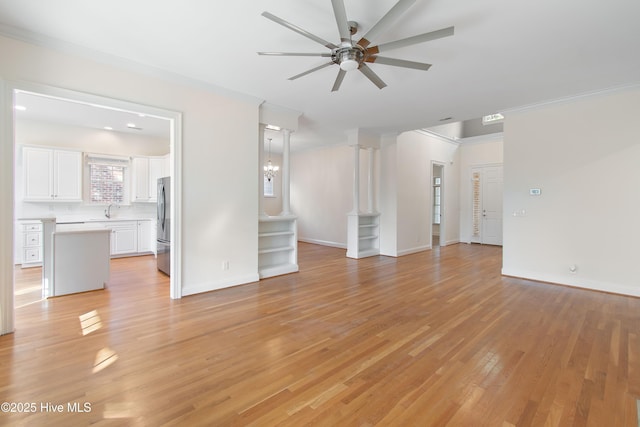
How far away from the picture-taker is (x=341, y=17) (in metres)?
2.04

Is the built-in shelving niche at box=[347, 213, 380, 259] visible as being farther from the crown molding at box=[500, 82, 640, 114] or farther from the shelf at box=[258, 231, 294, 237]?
the crown molding at box=[500, 82, 640, 114]

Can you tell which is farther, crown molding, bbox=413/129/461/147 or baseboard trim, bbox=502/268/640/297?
crown molding, bbox=413/129/461/147

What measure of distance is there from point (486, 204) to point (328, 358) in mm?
7886

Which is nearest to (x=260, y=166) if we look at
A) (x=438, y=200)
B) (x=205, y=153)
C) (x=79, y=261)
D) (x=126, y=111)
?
(x=205, y=153)

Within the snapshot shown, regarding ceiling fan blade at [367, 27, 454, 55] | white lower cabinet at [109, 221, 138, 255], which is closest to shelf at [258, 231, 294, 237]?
ceiling fan blade at [367, 27, 454, 55]

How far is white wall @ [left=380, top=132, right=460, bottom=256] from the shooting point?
267 inches

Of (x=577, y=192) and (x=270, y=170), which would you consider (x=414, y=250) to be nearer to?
(x=577, y=192)

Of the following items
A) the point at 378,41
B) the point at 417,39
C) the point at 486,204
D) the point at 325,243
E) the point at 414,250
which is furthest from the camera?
the point at 325,243

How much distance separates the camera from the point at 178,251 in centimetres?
371

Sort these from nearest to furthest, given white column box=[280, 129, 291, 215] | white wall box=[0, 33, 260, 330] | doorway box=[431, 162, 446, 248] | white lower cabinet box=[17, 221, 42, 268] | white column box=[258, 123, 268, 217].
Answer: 1. white wall box=[0, 33, 260, 330]
2. white column box=[258, 123, 268, 217]
3. white column box=[280, 129, 291, 215]
4. white lower cabinet box=[17, 221, 42, 268]
5. doorway box=[431, 162, 446, 248]

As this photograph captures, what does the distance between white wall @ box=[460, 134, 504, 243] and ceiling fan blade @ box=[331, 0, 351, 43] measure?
7561 millimetres

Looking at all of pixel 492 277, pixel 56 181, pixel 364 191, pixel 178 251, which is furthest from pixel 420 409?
pixel 56 181

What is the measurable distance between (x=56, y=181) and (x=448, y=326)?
734 centimetres

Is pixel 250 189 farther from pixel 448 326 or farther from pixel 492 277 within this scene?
pixel 492 277
